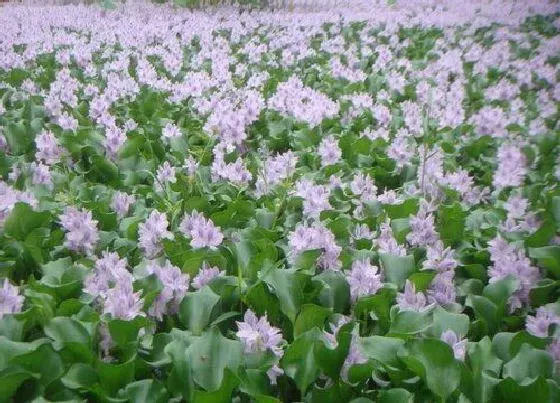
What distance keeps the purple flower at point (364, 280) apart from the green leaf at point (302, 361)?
0.34 metres

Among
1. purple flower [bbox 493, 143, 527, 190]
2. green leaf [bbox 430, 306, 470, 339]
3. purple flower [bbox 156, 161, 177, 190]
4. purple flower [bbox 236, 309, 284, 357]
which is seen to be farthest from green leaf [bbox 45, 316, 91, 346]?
purple flower [bbox 493, 143, 527, 190]

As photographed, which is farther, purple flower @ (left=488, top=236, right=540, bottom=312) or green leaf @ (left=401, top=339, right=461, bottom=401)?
purple flower @ (left=488, top=236, right=540, bottom=312)

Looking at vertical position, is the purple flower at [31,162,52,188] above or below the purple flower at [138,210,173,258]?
below

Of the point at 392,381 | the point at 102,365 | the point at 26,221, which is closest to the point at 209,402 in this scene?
the point at 102,365

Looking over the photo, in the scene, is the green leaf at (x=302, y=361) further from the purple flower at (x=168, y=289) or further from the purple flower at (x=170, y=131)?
the purple flower at (x=170, y=131)

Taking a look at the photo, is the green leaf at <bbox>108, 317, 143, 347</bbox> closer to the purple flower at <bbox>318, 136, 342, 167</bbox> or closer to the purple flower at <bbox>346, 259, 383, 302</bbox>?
the purple flower at <bbox>346, 259, 383, 302</bbox>

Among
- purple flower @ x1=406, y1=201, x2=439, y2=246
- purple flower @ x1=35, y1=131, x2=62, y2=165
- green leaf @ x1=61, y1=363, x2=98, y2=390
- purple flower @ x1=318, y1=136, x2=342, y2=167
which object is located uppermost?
green leaf @ x1=61, y1=363, x2=98, y2=390

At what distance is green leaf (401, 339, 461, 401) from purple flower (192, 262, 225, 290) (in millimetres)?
626

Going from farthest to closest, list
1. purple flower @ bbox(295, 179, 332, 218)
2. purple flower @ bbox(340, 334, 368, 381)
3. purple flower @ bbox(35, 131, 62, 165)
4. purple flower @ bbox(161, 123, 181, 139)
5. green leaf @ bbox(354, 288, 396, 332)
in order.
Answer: purple flower @ bbox(161, 123, 181, 139) → purple flower @ bbox(35, 131, 62, 165) → purple flower @ bbox(295, 179, 332, 218) → green leaf @ bbox(354, 288, 396, 332) → purple flower @ bbox(340, 334, 368, 381)

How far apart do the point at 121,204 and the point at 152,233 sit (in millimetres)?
382

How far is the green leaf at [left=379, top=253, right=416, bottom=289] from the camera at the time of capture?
1941 mm

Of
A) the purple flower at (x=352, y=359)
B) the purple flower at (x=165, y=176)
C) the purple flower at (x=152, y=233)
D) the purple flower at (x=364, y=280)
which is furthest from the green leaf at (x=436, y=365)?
the purple flower at (x=165, y=176)

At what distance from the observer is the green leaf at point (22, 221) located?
7.05ft

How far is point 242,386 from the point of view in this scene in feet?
4.72
